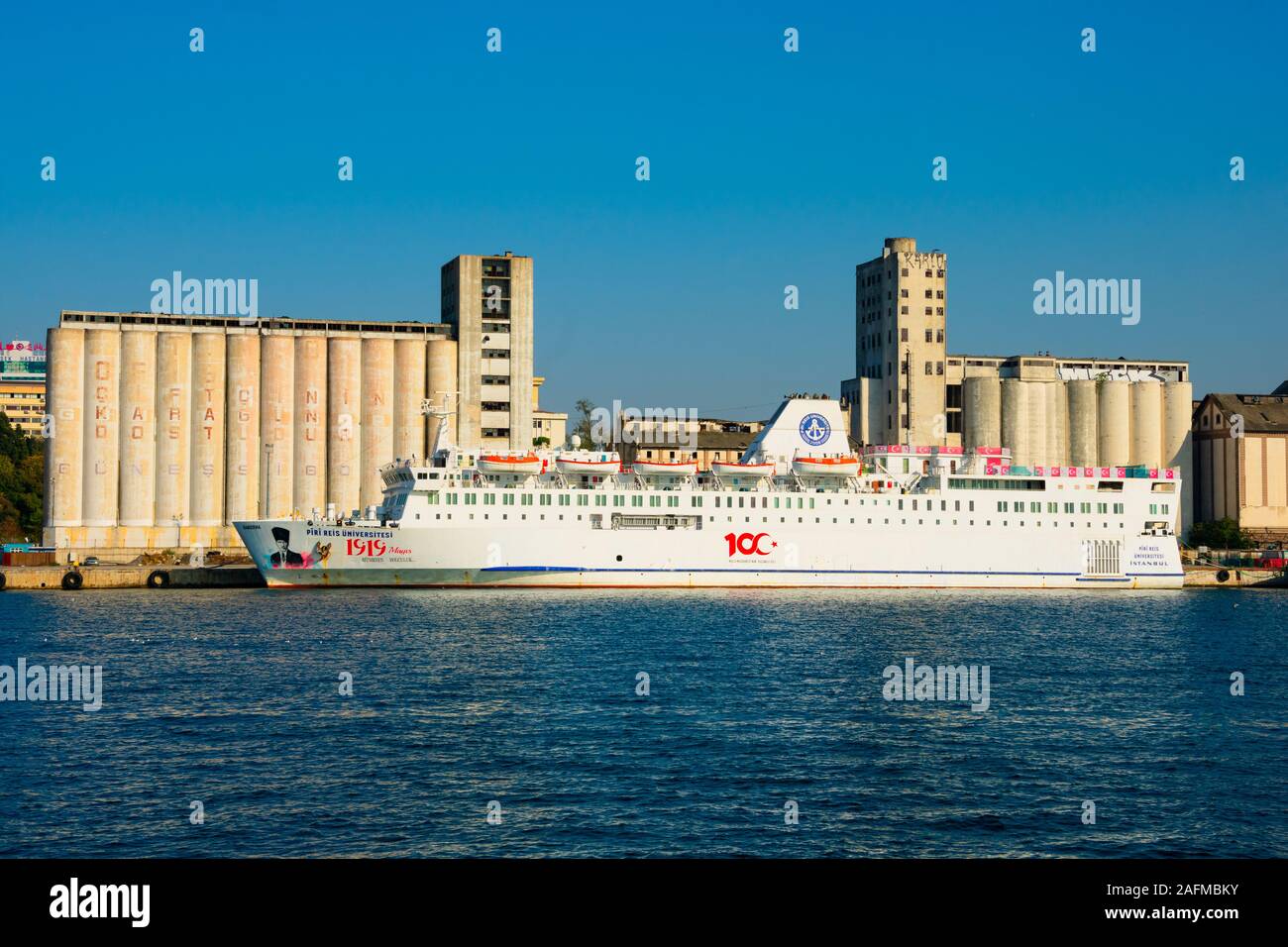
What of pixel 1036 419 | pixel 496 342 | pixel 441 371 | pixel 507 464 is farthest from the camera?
pixel 1036 419

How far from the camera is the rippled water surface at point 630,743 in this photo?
1742cm

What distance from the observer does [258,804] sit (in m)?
18.5

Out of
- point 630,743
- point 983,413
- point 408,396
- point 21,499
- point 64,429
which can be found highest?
point 408,396

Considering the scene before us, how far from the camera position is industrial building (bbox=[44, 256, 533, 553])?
79812 millimetres

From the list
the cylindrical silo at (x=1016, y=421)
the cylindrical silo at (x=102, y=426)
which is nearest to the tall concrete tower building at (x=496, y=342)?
the cylindrical silo at (x=102, y=426)

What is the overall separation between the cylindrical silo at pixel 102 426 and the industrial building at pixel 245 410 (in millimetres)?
84

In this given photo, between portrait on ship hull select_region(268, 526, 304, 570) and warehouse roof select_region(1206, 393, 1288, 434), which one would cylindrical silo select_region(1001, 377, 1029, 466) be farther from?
portrait on ship hull select_region(268, 526, 304, 570)

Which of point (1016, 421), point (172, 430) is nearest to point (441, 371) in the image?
point (172, 430)

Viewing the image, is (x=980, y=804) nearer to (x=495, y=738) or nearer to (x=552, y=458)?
(x=495, y=738)

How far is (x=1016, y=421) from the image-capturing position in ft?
320

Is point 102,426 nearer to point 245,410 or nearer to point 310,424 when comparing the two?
point 245,410

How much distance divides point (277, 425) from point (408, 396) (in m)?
8.38

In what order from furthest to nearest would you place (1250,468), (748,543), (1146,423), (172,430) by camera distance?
(1146,423) → (1250,468) → (172,430) → (748,543)

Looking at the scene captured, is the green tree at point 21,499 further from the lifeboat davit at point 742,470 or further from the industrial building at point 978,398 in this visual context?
the industrial building at point 978,398
